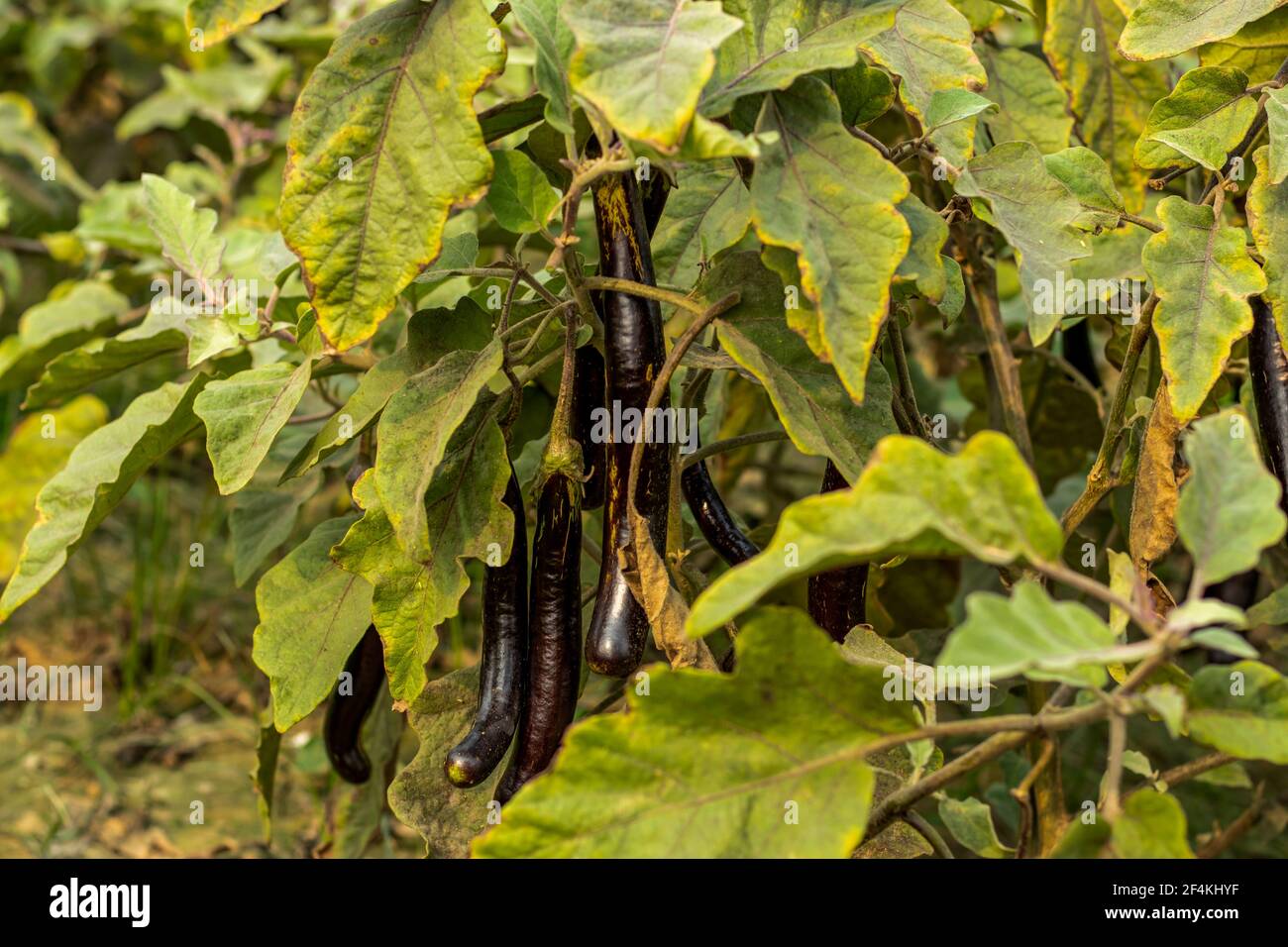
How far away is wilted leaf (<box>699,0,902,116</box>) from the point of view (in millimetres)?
798

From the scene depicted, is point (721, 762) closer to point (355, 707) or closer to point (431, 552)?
point (431, 552)

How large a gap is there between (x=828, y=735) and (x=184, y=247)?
0.78 metres

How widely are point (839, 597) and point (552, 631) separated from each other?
215 mm

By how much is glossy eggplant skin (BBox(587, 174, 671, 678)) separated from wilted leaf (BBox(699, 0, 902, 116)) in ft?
0.36

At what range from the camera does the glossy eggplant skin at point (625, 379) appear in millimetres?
882

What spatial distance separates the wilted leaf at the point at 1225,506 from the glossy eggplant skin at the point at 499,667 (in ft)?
1.49

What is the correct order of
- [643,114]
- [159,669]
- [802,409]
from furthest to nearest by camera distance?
[159,669]
[802,409]
[643,114]

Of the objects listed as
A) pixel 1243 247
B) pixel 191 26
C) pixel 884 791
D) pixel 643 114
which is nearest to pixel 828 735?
pixel 884 791

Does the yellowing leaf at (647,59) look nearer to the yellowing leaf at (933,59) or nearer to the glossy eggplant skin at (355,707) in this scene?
the yellowing leaf at (933,59)

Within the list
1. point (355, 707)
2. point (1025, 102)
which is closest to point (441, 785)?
point (355, 707)

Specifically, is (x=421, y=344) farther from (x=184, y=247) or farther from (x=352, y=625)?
(x=184, y=247)

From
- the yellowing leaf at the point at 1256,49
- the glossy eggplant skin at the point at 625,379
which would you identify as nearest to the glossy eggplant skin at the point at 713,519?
the glossy eggplant skin at the point at 625,379

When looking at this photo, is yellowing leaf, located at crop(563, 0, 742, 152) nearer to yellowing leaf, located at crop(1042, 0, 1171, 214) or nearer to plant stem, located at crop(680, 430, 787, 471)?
plant stem, located at crop(680, 430, 787, 471)

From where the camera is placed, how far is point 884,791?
0.93 meters
